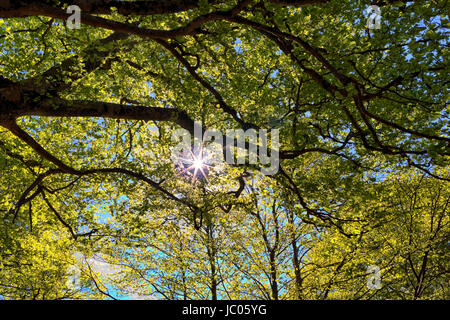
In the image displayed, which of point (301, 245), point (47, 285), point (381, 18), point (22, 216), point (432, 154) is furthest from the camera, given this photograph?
point (47, 285)

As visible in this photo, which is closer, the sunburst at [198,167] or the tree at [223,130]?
the tree at [223,130]

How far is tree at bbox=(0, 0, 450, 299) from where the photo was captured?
5133 millimetres

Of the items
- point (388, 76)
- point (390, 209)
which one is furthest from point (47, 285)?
point (388, 76)

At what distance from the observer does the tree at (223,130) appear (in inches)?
202

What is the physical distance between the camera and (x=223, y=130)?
28.6ft

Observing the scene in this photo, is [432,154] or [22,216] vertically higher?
[22,216]

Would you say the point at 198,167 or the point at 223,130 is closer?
the point at 223,130

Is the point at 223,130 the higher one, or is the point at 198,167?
the point at 223,130

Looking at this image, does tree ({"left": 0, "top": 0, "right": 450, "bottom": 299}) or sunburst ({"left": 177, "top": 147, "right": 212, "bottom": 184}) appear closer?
tree ({"left": 0, "top": 0, "right": 450, "bottom": 299})

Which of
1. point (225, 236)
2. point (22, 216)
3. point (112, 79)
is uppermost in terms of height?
point (112, 79)
